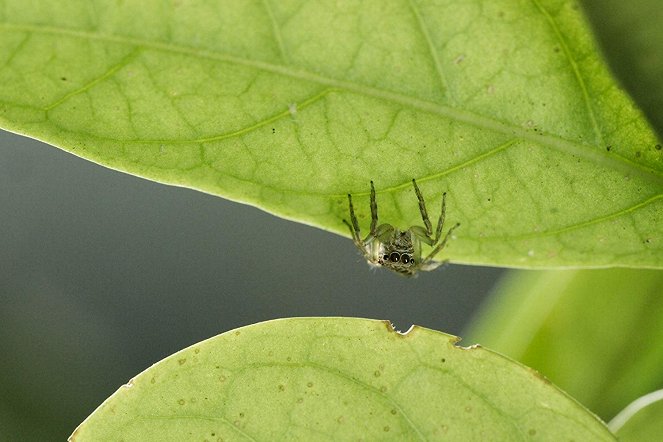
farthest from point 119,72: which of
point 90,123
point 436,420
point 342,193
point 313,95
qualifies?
point 436,420

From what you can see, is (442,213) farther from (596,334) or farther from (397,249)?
(397,249)

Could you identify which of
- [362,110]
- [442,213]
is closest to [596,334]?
[442,213]

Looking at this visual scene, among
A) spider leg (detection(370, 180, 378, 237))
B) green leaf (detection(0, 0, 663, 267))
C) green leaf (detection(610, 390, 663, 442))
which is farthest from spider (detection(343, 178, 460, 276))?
green leaf (detection(610, 390, 663, 442))

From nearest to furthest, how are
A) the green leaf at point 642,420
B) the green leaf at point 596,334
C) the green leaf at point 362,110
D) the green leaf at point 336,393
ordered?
1. the green leaf at point 362,110
2. the green leaf at point 336,393
3. the green leaf at point 642,420
4. the green leaf at point 596,334

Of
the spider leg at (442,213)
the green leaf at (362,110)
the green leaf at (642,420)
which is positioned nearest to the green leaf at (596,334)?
the green leaf at (642,420)

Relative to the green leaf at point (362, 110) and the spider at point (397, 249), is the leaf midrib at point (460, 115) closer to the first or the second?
the green leaf at point (362, 110)

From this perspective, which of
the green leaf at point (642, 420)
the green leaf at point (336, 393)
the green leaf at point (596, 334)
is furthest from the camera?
the green leaf at point (596, 334)
